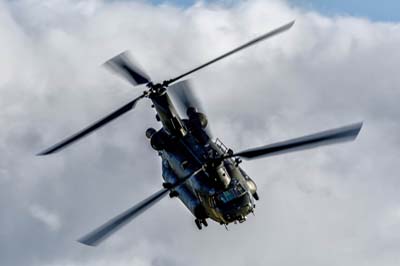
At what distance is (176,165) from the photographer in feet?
270

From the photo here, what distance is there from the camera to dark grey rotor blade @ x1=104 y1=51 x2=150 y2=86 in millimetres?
85312

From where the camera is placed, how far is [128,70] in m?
87.0

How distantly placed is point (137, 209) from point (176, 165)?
1142cm

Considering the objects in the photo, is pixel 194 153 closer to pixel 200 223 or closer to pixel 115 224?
pixel 200 223

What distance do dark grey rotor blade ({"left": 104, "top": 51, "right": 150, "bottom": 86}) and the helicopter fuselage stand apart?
3364 millimetres

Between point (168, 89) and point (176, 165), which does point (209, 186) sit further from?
point (168, 89)

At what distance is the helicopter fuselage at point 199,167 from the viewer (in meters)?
77.1

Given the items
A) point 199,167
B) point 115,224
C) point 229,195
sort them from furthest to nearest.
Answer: point 199,167 → point 229,195 → point 115,224

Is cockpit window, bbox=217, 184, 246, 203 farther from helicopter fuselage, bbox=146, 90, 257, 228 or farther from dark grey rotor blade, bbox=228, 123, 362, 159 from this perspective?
dark grey rotor blade, bbox=228, 123, 362, 159

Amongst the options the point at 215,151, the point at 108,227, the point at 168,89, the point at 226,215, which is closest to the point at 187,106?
the point at 168,89

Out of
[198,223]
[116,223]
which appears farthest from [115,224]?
[198,223]

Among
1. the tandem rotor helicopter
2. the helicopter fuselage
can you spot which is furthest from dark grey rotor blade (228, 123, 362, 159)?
the helicopter fuselage

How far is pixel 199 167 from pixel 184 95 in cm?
1112

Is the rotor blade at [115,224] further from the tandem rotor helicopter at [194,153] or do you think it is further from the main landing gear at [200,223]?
the main landing gear at [200,223]
